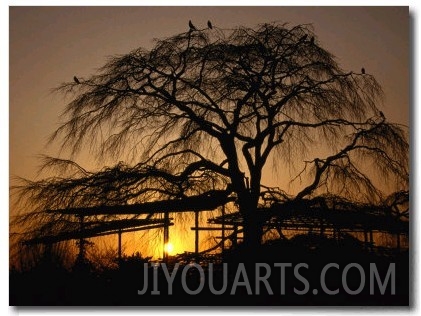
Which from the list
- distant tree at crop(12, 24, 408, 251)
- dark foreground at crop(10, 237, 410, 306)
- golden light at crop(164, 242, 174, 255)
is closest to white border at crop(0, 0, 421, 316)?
dark foreground at crop(10, 237, 410, 306)

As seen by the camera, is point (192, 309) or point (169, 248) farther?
point (169, 248)

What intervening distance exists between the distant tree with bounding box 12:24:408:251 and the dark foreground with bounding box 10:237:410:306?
0.31 meters

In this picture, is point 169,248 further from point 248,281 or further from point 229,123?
point 229,123

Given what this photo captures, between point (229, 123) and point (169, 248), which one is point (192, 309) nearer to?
point (169, 248)

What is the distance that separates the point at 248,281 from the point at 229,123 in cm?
137

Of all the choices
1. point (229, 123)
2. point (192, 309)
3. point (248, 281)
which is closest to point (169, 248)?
point (192, 309)

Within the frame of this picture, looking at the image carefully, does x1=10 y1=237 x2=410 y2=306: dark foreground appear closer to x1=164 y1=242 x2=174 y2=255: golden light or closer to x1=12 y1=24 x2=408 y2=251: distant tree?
x1=164 y1=242 x2=174 y2=255: golden light

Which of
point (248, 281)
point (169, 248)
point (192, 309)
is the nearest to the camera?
point (192, 309)

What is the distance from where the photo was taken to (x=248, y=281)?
5559mm

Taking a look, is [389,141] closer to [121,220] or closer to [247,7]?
[247,7]

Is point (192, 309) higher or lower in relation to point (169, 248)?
lower

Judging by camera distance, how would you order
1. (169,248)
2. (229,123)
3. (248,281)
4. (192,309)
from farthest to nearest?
(229,123) < (169,248) < (248,281) < (192,309)

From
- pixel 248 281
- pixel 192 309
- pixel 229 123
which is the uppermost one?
pixel 229 123
